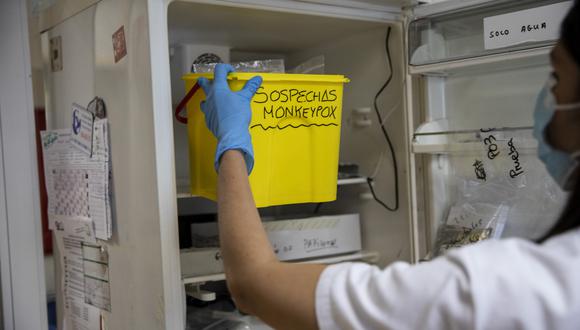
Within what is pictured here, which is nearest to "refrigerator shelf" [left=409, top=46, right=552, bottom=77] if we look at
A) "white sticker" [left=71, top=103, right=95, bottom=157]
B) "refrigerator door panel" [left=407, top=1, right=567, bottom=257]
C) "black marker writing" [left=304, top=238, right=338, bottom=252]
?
"refrigerator door panel" [left=407, top=1, right=567, bottom=257]

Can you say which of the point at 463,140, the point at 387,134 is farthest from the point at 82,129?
the point at 463,140

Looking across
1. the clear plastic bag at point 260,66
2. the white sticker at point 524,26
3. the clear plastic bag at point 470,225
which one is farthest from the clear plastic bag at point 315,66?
the clear plastic bag at point 470,225

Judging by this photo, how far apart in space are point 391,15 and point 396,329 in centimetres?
94

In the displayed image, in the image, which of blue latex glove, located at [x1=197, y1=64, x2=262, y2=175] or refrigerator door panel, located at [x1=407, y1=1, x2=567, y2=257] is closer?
blue latex glove, located at [x1=197, y1=64, x2=262, y2=175]

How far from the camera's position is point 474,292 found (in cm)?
74

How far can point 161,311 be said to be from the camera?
121 centimetres

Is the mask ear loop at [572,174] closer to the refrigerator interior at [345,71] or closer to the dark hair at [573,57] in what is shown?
the dark hair at [573,57]

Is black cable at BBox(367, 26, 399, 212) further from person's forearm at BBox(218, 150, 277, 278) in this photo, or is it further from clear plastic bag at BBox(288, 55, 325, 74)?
person's forearm at BBox(218, 150, 277, 278)

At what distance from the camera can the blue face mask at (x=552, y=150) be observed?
856 millimetres

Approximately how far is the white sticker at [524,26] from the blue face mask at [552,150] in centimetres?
29

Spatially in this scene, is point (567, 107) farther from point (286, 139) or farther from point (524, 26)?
point (286, 139)

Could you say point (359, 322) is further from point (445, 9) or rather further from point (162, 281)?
point (445, 9)

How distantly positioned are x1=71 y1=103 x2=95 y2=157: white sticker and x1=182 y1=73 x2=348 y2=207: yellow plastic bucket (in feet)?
0.81

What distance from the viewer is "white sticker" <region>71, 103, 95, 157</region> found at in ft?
4.60
